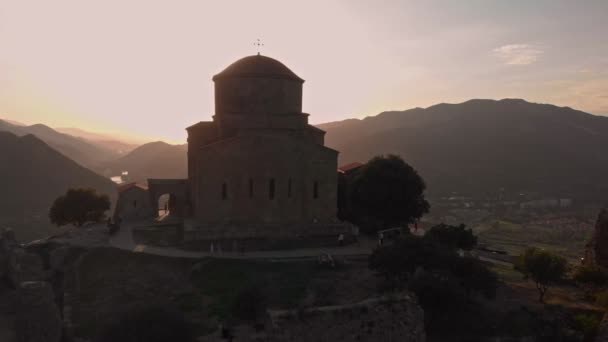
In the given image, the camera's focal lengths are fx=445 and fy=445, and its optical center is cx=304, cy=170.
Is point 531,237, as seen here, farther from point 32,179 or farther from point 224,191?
point 32,179

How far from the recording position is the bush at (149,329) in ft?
38.6

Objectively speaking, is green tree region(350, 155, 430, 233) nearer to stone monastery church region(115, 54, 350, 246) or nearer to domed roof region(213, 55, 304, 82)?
stone monastery church region(115, 54, 350, 246)

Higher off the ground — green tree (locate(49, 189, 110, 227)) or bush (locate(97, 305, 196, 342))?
green tree (locate(49, 189, 110, 227))

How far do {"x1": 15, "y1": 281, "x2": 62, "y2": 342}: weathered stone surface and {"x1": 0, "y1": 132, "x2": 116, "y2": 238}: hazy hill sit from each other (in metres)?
49.8

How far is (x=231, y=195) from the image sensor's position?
24641 mm

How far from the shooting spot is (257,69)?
87.2ft

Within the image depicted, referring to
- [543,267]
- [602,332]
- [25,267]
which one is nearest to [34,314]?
[25,267]

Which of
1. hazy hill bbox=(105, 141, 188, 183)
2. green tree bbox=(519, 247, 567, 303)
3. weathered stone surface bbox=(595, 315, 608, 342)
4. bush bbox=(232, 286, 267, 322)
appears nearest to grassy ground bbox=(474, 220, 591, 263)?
green tree bbox=(519, 247, 567, 303)

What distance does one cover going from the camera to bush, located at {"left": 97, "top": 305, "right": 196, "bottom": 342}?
11.8 m

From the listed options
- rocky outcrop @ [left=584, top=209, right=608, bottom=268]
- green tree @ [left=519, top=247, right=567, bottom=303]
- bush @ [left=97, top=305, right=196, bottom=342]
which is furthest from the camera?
rocky outcrop @ [left=584, top=209, right=608, bottom=268]

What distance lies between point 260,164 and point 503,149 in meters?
A: 121

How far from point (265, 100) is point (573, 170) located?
116m

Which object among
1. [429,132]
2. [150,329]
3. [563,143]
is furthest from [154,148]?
[150,329]

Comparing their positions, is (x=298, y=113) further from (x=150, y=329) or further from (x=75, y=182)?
(x=75, y=182)
